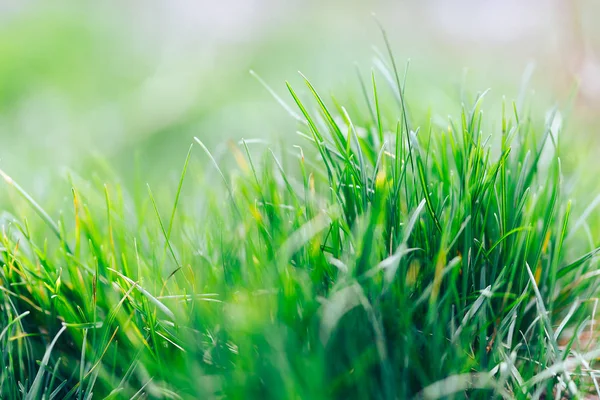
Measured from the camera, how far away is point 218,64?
3.11 meters

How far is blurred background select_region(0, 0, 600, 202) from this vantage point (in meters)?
2.30

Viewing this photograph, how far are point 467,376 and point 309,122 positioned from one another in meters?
0.37

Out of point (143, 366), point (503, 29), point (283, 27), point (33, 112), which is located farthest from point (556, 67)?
point (143, 366)

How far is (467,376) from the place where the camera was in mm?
731

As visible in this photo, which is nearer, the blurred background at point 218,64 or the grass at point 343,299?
the grass at point 343,299

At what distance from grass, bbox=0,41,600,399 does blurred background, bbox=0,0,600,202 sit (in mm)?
674

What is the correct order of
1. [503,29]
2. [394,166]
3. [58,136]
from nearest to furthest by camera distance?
[394,166] < [58,136] < [503,29]

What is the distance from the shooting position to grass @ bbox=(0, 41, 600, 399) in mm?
725

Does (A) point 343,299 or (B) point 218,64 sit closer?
(A) point 343,299

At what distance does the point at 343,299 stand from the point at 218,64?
257cm

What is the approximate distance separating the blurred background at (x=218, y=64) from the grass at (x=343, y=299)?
0.67 m

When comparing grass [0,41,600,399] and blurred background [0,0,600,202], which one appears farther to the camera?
blurred background [0,0,600,202]

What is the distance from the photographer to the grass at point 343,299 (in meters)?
0.72

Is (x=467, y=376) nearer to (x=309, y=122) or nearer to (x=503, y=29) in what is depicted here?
(x=309, y=122)
